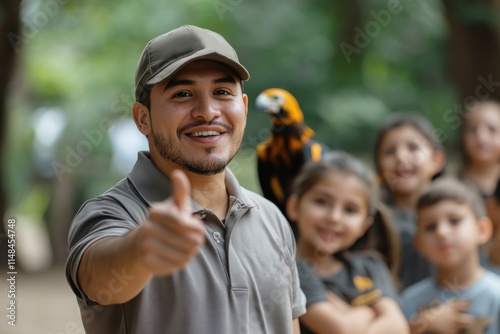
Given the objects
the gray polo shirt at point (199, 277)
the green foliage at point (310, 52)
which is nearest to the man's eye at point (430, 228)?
the gray polo shirt at point (199, 277)

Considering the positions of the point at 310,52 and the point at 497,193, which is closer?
the point at 497,193

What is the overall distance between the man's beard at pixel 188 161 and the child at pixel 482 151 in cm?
219

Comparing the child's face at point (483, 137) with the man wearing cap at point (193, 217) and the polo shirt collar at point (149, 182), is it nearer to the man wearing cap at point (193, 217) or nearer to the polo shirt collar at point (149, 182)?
the man wearing cap at point (193, 217)

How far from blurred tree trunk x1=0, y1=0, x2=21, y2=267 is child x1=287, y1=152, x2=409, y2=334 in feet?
11.2

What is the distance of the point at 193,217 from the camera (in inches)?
56.4

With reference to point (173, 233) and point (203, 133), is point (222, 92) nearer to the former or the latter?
point (203, 133)

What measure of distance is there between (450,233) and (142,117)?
1.58 metres

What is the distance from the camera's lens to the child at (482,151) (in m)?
3.50

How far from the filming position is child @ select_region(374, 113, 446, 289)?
3.21 meters

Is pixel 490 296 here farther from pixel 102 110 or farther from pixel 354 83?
pixel 102 110

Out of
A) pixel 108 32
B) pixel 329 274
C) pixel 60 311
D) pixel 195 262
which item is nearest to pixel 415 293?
pixel 329 274

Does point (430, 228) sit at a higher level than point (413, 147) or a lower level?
lower

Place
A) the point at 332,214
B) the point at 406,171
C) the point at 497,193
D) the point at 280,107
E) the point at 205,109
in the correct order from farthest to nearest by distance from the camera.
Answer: the point at 280,107
the point at 406,171
the point at 497,193
the point at 332,214
the point at 205,109

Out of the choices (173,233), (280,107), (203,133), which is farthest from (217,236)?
(280,107)
